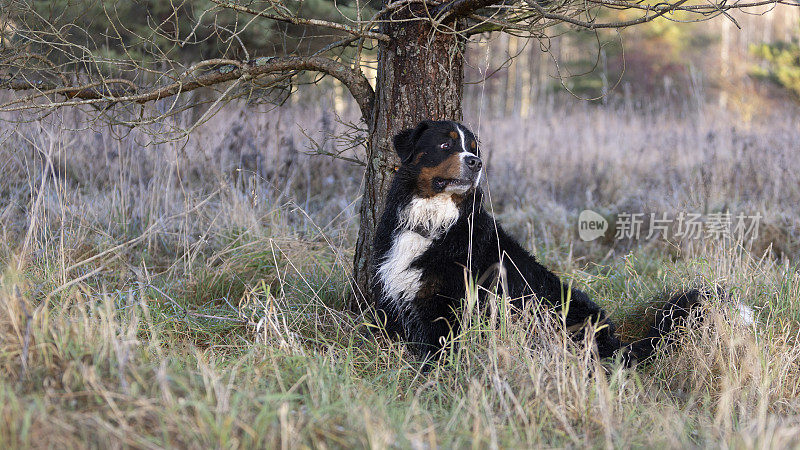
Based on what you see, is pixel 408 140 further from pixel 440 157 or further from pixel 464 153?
pixel 464 153

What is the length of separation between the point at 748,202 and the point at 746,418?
14.3 ft

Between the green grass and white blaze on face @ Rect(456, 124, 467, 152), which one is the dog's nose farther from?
the green grass

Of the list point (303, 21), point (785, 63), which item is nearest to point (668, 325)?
point (303, 21)

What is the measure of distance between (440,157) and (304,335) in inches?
48.6

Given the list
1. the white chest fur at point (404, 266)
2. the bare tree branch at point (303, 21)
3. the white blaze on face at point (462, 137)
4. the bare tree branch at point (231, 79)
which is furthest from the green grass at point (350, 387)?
the bare tree branch at point (303, 21)

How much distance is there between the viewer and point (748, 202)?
6.53m

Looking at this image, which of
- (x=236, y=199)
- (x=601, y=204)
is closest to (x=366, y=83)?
(x=236, y=199)

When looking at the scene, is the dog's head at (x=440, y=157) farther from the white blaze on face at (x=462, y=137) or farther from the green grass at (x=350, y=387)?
the green grass at (x=350, y=387)

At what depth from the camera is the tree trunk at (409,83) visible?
379cm

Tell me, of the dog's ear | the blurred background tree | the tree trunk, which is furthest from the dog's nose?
the blurred background tree

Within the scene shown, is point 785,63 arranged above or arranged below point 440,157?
above

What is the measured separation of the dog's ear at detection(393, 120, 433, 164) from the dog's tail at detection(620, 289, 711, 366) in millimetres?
1512

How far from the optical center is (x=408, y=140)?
11.5 ft

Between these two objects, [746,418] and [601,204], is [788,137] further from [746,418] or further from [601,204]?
[746,418]
